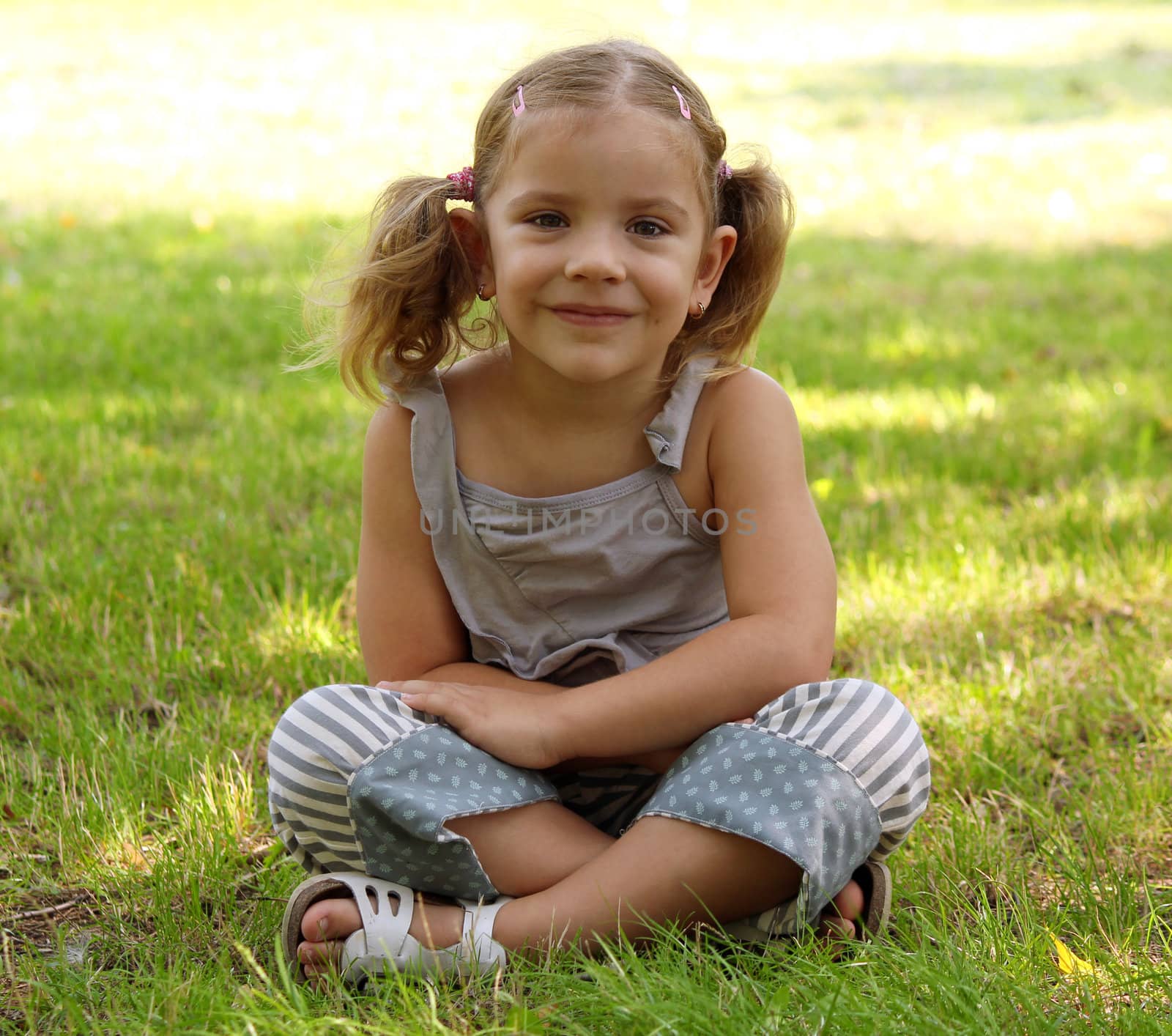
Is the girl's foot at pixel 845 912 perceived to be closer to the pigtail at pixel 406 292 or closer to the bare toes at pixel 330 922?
the bare toes at pixel 330 922

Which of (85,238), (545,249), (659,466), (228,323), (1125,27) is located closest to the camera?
(545,249)

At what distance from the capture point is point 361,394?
254cm

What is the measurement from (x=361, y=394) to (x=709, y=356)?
649mm

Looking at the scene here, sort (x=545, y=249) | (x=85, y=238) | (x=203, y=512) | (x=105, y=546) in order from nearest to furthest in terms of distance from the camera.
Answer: (x=545, y=249), (x=105, y=546), (x=203, y=512), (x=85, y=238)

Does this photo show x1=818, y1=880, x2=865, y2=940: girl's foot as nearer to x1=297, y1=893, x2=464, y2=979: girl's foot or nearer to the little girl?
the little girl

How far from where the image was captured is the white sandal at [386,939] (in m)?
1.94

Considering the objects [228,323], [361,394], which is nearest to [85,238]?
[228,323]

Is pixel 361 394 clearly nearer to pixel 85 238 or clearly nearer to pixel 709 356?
pixel 709 356

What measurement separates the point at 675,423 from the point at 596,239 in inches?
14.1

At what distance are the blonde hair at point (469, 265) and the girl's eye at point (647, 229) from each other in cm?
14

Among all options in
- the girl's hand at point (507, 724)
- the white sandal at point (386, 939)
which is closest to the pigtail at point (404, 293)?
the girl's hand at point (507, 724)

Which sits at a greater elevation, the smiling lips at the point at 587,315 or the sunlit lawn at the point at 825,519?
the smiling lips at the point at 587,315

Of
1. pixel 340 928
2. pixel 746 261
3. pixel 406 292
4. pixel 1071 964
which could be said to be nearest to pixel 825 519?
pixel 746 261

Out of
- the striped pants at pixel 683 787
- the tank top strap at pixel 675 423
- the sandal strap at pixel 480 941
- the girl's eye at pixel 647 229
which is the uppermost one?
the girl's eye at pixel 647 229
